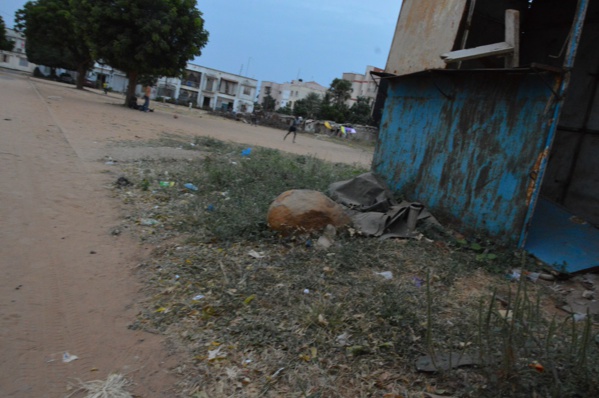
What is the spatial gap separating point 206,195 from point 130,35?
17837mm

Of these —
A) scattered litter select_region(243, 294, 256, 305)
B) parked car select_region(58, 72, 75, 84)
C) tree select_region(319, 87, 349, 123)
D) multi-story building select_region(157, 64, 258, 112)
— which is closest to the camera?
scattered litter select_region(243, 294, 256, 305)

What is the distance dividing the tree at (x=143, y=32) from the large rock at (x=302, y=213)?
704 inches

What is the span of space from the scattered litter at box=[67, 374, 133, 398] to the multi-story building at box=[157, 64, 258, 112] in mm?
59695

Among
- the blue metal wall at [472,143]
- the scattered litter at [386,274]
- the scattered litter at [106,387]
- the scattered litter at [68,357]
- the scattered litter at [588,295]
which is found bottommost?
the scattered litter at [68,357]

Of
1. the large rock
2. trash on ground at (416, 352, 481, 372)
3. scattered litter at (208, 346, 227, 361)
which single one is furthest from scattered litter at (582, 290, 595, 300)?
scattered litter at (208, 346, 227, 361)

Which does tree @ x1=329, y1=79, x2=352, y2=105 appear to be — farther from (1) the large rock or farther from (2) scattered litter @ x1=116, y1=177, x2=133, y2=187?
(1) the large rock

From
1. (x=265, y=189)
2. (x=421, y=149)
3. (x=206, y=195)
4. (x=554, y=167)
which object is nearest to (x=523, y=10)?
(x=554, y=167)

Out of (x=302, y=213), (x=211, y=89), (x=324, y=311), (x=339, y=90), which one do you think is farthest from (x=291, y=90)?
(x=324, y=311)

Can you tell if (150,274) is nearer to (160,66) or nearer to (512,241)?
(512,241)

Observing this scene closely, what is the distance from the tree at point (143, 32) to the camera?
19.9m

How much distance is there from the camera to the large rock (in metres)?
4.16

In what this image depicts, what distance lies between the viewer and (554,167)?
5812 millimetres

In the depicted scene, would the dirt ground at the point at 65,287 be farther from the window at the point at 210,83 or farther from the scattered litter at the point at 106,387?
the window at the point at 210,83

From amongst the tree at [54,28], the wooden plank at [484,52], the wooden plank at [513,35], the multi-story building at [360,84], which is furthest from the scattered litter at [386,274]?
the multi-story building at [360,84]
